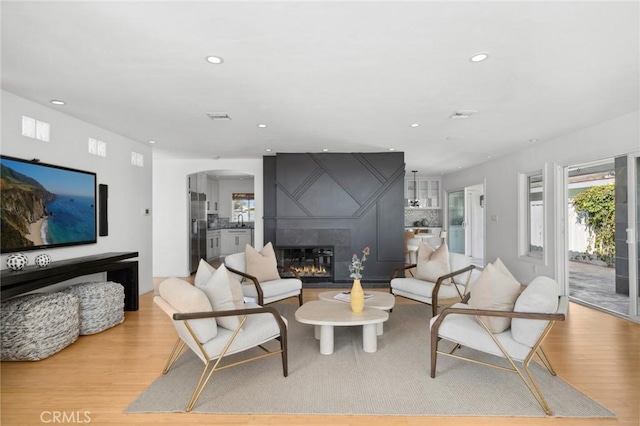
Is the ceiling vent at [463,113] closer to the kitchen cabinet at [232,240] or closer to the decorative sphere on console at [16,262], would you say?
the decorative sphere on console at [16,262]

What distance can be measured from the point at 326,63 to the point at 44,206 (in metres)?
3.57

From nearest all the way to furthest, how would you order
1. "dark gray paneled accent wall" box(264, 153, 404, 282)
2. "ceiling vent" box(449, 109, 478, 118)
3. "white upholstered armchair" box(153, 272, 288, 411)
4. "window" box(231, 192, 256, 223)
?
"white upholstered armchair" box(153, 272, 288, 411) < "ceiling vent" box(449, 109, 478, 118) < "dark gray paneled accent wall" box(264, 153, 404, 282) < "window" box(231, 192, 256, 223)

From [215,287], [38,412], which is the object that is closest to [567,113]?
[215,287]

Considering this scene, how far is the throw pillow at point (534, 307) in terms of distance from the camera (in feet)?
8.25

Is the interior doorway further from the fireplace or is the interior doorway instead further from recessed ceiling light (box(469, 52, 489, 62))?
recessed ceiling light (box(469, 52, 489, 62))

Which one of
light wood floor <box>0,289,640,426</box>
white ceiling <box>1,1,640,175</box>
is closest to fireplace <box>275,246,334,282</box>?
white ceiling <box>1,1,640,175</box>

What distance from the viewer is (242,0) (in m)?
2.06

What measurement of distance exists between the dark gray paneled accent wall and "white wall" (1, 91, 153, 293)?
2448mm

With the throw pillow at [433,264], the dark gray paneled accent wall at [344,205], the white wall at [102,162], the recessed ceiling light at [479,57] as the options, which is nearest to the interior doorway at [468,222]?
the dark gray paneled accent wall at [344,205]

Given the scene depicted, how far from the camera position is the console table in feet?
10.3

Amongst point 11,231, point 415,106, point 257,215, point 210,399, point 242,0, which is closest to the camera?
point 242,0

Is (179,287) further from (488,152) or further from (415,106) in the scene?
(488,152)

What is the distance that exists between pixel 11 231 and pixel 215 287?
2.42m

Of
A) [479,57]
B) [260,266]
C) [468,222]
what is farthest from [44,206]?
[468,222]
